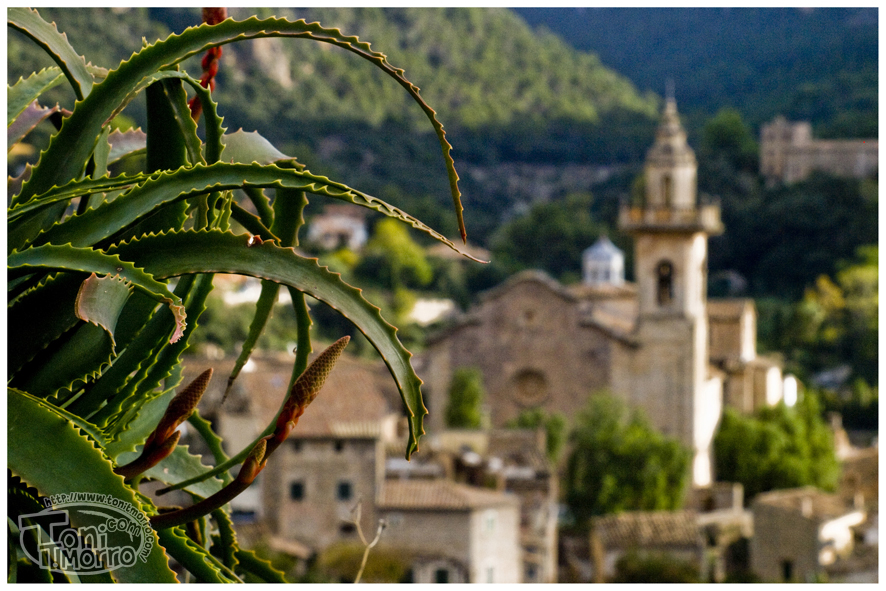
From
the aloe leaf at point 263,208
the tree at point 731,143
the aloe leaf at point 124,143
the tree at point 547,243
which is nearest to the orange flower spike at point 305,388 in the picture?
the aloe leaf at point 263,208

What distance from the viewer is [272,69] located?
77625mm

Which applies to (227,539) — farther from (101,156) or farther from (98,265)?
(98,265)

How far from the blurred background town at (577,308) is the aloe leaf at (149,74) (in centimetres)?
88

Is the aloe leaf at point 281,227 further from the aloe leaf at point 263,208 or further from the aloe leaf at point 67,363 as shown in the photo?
the aloe leaf at point 67,363

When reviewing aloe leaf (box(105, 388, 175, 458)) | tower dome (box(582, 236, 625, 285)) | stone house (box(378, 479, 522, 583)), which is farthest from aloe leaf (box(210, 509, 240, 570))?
tower dome (box(582, 236, 625, 285))

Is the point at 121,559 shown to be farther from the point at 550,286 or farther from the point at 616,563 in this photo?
the point at 550,286

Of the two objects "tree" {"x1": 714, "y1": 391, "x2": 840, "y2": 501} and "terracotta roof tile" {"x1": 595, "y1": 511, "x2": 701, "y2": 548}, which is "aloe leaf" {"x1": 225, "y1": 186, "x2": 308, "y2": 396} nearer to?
"terracotta roof tile" {"x1": 595, "y1": 511, "x2": 701, "y2": 548}

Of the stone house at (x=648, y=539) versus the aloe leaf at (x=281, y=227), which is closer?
the aloe leaf at (x=281, y=227)

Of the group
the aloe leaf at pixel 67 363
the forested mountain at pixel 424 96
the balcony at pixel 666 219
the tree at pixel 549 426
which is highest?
the forested mountain at pixel 424 96

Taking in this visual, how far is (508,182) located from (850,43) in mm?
24259

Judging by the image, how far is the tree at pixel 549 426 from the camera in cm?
3003

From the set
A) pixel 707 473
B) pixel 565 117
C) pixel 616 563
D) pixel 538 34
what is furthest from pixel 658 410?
pixel 538 34

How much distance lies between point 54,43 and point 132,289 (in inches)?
19.2

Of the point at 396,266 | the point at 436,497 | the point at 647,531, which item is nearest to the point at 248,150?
the point at 436,497
